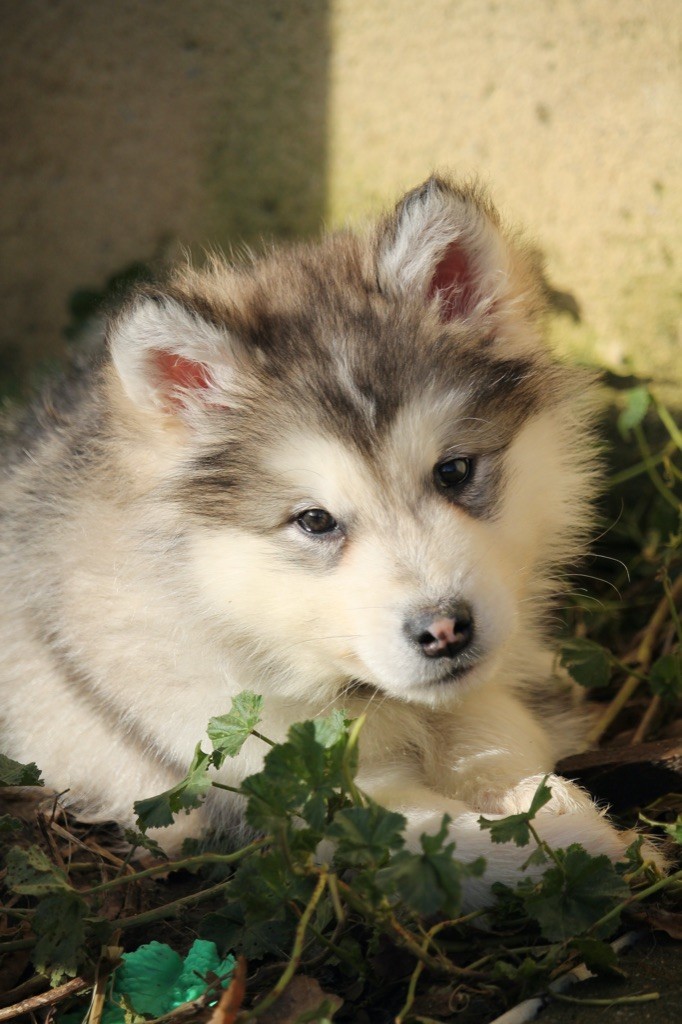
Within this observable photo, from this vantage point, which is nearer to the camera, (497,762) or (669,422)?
(497,762)

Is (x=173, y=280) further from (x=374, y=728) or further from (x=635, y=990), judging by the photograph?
(x=635, y=990)

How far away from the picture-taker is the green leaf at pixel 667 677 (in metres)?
2.98

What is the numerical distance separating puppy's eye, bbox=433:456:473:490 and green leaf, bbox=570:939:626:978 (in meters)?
1.01

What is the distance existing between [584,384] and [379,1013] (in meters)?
1.69

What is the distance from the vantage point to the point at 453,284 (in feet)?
8.63

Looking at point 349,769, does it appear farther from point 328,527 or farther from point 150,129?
point 150,129

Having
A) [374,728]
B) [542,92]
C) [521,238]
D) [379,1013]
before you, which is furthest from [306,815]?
[542,92]

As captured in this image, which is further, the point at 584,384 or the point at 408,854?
the point at 584,384

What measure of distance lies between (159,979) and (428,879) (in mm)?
802

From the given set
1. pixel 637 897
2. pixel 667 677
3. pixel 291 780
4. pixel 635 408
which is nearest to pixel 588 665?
pixel 667 677

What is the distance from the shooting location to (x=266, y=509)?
2391mm

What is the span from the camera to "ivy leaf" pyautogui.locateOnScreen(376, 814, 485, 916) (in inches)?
68.1

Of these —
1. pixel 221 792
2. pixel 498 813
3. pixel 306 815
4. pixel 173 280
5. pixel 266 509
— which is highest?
pixel 173 280

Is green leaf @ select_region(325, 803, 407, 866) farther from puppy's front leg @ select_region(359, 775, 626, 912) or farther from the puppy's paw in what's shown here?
the puppy's paw
